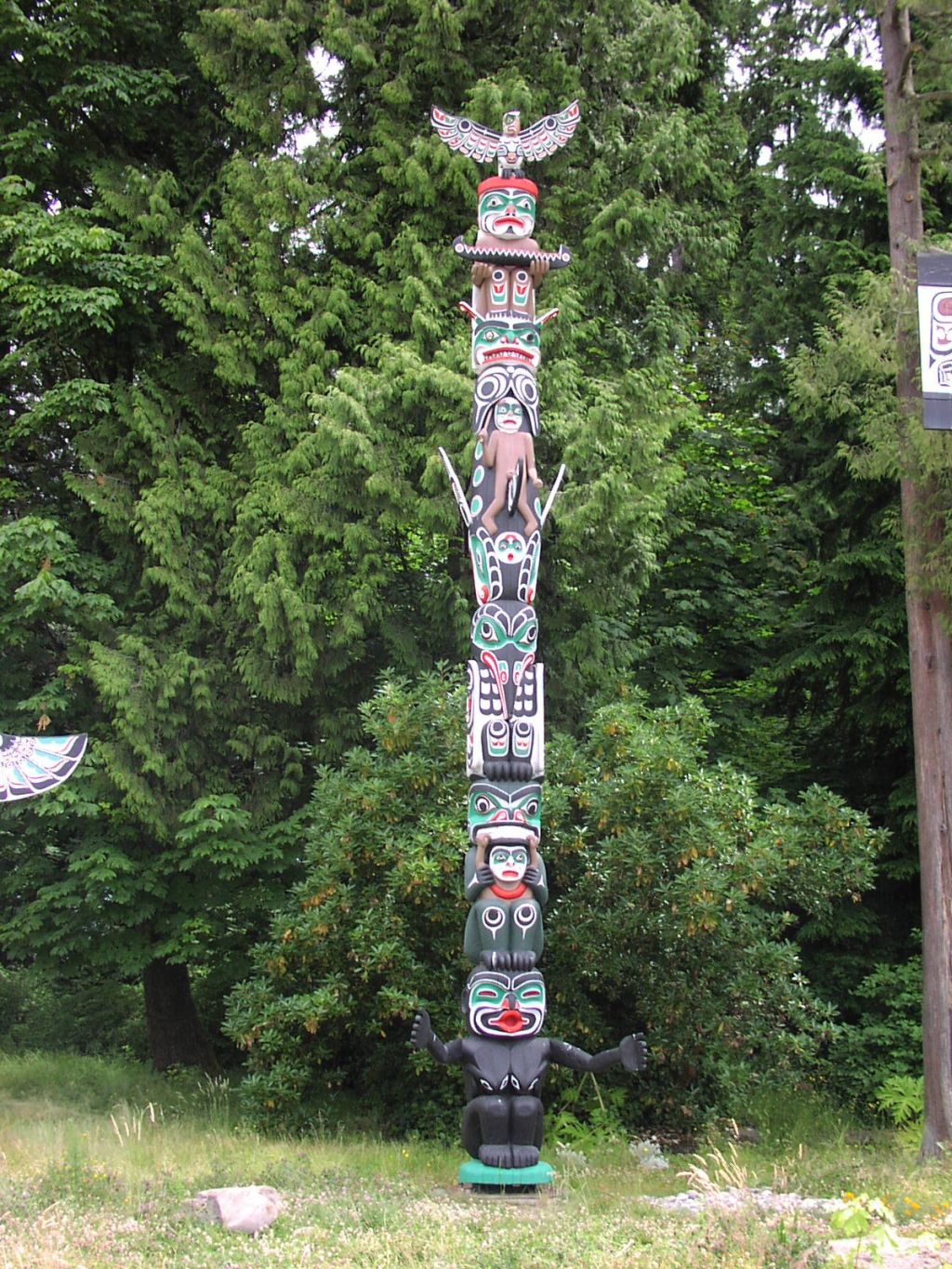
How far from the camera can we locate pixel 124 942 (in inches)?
485

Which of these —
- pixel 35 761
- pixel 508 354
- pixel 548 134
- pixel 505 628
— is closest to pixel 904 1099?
pixel 505 628

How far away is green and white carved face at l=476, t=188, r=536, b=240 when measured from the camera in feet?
32.3

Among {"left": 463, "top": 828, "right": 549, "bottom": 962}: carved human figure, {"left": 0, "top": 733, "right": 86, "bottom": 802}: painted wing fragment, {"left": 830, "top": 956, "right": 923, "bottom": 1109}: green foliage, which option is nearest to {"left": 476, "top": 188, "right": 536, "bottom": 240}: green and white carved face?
{"left": 463, "top": 828, "right": 549, "bottom": 962}: carved human figure

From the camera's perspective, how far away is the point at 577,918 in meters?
10.9

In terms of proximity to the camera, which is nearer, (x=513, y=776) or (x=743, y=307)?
(x=513, y=776)

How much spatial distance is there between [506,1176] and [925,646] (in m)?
5.63

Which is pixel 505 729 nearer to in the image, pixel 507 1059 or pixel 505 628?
pixel 505 628

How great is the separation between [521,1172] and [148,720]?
6076 mm

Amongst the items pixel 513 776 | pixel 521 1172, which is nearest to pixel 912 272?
pixel 513 776

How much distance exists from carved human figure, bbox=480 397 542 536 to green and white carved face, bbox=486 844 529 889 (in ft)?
7.37

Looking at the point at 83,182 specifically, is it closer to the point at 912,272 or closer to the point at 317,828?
the point at 317,828

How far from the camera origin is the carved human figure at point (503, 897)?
8156mm

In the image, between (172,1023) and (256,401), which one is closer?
(172,1023)

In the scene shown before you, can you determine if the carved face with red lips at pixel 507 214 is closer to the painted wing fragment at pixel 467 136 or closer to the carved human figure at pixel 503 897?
the painted wing fragment at pixel 467 136
